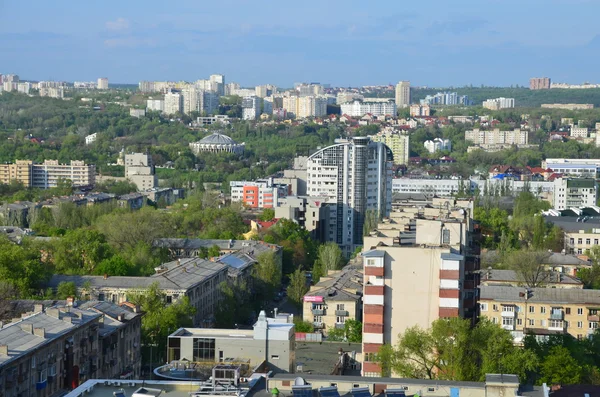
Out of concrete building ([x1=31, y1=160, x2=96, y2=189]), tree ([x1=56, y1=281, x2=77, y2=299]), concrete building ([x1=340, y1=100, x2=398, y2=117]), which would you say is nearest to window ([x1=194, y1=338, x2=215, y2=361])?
tree ([x1=56, y1=281, x2=77, y2=299])

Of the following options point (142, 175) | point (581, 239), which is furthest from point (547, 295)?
point (142, 175)

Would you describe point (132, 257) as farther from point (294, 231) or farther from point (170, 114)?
point (170, 114)

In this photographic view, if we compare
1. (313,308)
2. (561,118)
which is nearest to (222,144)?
(561,118)

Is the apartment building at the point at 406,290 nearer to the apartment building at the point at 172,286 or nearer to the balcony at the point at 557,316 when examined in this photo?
the apartment building at the point at 172,286

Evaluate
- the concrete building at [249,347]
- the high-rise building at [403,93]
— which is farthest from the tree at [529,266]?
the high-rise building at [403,93]

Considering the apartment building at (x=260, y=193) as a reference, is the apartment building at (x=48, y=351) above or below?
below
